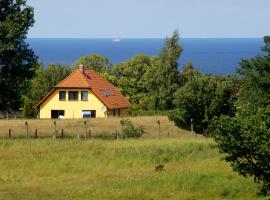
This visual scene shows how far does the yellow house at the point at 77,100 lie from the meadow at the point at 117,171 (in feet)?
143

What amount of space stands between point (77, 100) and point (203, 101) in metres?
37.4

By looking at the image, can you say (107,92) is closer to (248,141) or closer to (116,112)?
(116,112)

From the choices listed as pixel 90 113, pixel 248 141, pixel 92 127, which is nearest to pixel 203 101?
pixel 92 127

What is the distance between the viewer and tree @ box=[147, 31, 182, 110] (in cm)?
9700

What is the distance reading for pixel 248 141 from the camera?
1970cm

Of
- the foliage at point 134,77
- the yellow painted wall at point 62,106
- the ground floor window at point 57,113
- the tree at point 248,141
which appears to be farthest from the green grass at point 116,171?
the foliage at point 134,77

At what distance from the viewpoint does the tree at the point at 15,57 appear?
45156mm

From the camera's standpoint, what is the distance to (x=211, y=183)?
91.4ft

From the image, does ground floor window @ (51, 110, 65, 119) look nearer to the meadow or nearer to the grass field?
the grass field

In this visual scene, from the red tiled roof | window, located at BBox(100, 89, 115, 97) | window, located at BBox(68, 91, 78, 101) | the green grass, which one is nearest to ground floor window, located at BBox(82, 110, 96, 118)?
the red tiled roof

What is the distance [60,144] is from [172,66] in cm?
6318

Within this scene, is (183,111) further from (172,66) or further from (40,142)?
(172,66)

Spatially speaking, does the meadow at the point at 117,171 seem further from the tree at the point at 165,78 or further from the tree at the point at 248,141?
the tree at the point at 165,78

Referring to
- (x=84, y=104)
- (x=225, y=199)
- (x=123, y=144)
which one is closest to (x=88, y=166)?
(x=123, y=144)
